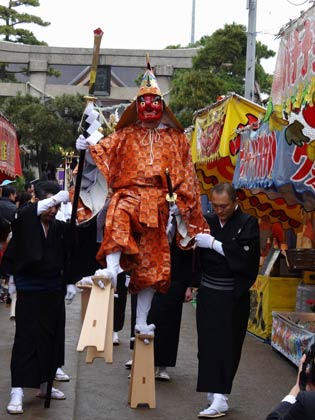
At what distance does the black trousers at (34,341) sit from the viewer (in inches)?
236

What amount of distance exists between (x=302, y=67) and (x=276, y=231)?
15.9 feet

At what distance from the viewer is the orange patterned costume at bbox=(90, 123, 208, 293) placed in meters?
6.13

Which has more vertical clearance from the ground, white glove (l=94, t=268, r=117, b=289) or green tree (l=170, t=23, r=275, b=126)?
green tree (l=170, t=23, r=275, b=126)

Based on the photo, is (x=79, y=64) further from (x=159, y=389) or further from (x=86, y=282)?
(x=86, y=282)

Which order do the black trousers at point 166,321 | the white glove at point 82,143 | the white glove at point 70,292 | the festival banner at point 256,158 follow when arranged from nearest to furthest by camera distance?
the white glove at point 82,143
the white glove at point 70,292
the black trousers at point 166,321
the festival banner at point 256,158

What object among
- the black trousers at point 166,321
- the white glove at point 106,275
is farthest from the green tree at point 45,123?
the white glove at point 106,275

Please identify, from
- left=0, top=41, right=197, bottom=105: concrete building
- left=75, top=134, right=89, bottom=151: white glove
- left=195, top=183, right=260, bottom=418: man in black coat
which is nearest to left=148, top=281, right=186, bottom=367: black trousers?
left=195, top=183, right=260, bottom=418: man in black coat

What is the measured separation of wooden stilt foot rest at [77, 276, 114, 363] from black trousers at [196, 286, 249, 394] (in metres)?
0.81

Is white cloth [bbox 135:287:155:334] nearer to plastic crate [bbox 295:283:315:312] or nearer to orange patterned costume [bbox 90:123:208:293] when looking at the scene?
orange patterned costume [bbox 90:123:208:293]

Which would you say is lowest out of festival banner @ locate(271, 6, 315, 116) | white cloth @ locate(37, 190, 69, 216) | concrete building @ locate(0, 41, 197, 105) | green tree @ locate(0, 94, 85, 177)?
white cloth @ locate(37, 190, 69, 216)

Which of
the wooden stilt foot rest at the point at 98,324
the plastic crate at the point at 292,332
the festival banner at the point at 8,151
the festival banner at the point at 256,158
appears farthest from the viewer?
the festival banner at the point at 8,151

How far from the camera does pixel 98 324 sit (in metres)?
5.52

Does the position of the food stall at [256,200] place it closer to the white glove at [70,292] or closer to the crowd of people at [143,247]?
the crowd of people at [143,247]

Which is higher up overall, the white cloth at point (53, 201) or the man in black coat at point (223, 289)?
the white cloth at point (53, 201)
